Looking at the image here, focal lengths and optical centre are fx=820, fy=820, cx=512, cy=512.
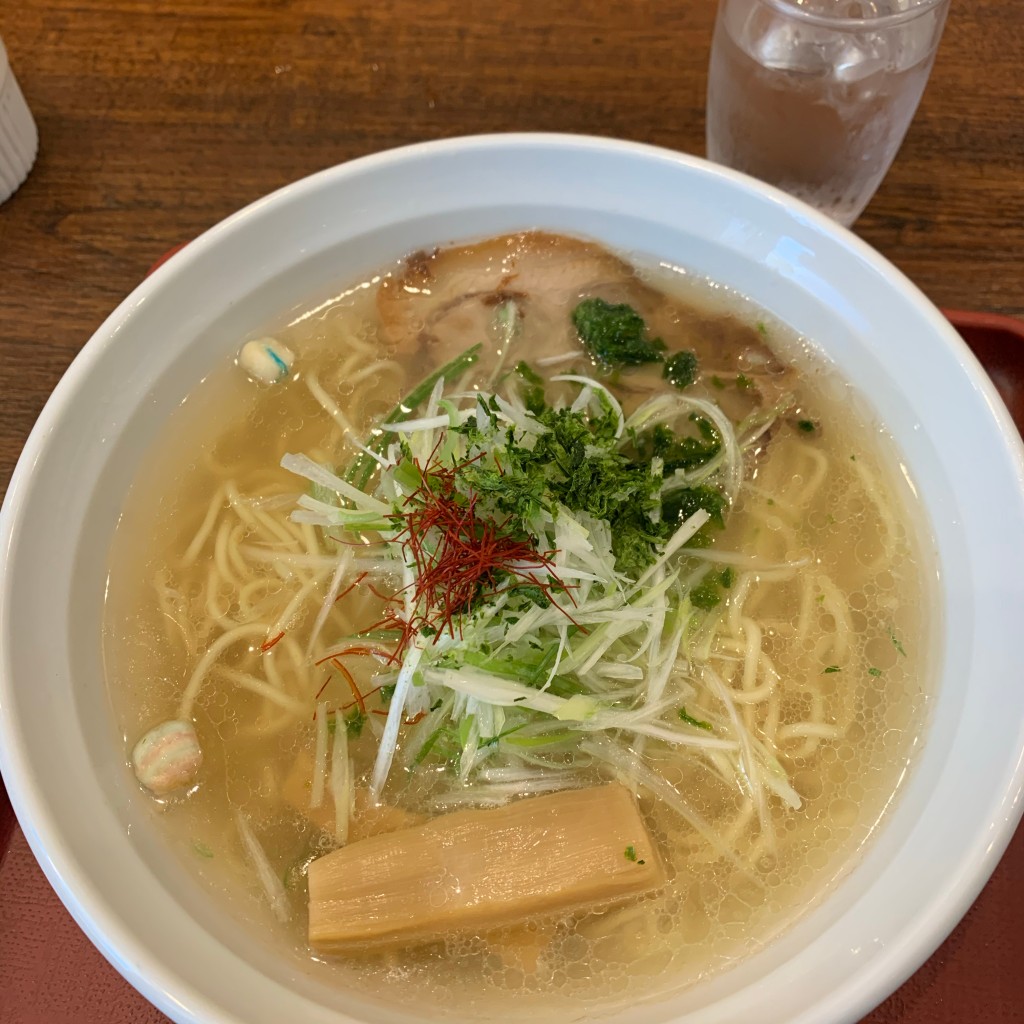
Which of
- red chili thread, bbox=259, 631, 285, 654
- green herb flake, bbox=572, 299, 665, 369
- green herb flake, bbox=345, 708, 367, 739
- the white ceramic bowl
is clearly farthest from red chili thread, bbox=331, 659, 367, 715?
green herb flake, bbox=572, 299, 665, 369

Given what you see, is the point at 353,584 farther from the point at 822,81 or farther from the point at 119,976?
the point at 822,81

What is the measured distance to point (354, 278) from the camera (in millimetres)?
1824

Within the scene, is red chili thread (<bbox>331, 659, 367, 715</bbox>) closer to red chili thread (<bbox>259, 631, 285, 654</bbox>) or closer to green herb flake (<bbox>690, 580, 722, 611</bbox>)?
red chili thread (<bbox>259, 631, 285, 654</bbox>)

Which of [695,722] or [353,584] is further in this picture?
[353,584]

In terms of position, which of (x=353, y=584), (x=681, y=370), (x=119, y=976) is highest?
(x=681, y=370)

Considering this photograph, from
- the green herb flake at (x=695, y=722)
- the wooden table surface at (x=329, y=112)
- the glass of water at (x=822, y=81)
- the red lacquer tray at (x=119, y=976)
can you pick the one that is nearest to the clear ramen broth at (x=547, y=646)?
the green herb flake at (x=695, y=722)

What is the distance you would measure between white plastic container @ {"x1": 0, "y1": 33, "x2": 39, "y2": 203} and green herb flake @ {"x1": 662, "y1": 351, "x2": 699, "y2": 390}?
1.75 metres

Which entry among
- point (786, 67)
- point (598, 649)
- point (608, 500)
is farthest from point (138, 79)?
point (598, 649)

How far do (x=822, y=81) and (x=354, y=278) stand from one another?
1055 mm

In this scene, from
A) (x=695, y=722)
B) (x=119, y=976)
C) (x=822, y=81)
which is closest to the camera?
(x=119, y=976)

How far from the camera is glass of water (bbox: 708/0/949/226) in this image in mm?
1629

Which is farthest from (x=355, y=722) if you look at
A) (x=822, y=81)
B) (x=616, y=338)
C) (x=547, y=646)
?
(x=822, y=81)

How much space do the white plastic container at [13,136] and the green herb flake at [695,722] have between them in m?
2.11

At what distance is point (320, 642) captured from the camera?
1490 mm
